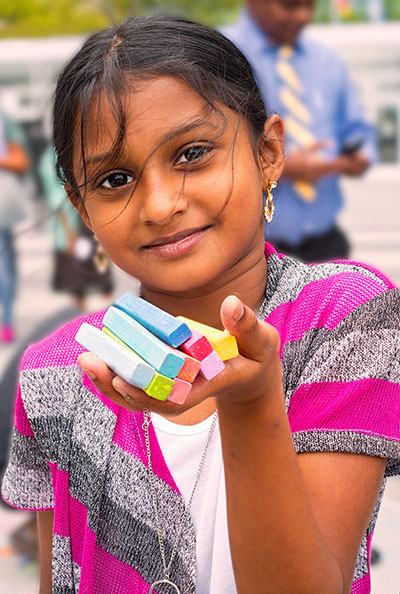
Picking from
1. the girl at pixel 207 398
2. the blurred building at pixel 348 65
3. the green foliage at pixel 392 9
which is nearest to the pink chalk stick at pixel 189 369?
the girl at pixel 207 398

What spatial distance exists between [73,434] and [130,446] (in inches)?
4.4

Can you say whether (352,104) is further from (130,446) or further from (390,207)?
(390,207)

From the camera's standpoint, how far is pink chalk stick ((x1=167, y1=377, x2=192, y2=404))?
3.42 feet

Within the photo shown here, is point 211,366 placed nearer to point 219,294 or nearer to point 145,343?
point 145,343

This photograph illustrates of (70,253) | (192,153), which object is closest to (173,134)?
(192,153)

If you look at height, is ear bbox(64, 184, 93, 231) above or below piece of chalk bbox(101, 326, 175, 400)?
below

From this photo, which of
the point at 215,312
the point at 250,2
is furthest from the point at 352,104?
the point at 215,312

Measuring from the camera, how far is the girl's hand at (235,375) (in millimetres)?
1052

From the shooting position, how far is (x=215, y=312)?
4.96 feet

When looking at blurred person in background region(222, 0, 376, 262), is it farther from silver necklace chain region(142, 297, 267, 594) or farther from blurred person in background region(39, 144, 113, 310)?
silver necklace chain region(142, 297, 267, 594)

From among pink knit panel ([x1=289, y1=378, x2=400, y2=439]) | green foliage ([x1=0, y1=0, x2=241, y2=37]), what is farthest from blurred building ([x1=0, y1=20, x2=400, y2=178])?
green foliage ([x1=0, y1=0, x2=241, y2=37])

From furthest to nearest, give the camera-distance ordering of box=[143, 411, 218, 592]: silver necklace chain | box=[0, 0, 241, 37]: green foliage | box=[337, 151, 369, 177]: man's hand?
box=[0, 0, 241, 37]: green foliage, box=[337, 151, 369, 177]: man's hand, box=[143, 411, 218, 592]: silver necklace chain

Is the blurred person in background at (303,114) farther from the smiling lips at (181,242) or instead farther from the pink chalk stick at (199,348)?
the pink chalk stick at (199,348)

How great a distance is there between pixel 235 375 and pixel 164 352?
99 millimetres
